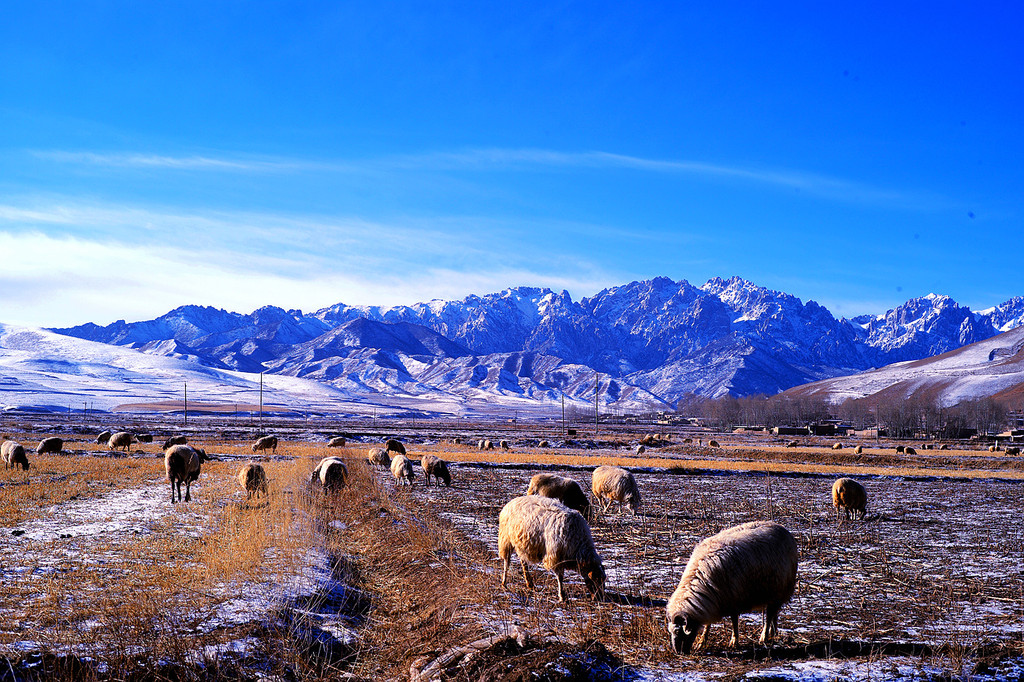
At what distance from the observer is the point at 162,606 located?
918cm

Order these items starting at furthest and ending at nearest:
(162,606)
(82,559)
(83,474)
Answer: (83,474) < (82,559) < (162,606)

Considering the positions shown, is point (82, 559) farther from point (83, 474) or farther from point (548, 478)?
point (83, 474)

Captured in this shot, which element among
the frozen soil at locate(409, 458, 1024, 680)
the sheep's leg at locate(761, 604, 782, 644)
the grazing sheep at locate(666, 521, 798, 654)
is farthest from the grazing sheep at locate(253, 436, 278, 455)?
the sheep's leg at locate(761, 604, 782, 644)

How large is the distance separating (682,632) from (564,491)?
10.6 meters

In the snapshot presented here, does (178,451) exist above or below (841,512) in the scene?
above

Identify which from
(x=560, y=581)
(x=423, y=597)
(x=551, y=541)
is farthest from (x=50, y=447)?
(x=560, y=581)

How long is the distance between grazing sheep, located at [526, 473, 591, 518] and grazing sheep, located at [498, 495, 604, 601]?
236 inches

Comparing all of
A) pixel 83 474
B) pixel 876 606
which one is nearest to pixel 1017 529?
pixel 876 606

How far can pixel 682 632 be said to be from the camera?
862 cm

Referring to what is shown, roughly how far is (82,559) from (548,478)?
11416 mm

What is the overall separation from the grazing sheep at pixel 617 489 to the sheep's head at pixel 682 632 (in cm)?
1332

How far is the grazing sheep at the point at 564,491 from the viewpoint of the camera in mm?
18766

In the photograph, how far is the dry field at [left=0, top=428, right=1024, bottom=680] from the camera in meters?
7.74

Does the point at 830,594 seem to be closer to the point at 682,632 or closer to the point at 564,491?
the point at 682,632
